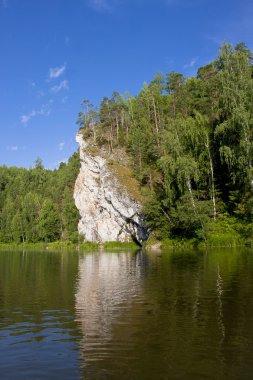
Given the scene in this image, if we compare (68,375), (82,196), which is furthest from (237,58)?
(82,196)

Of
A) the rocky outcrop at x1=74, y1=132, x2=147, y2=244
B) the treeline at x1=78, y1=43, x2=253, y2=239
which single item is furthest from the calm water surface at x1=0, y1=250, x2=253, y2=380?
the rocky outcrop at x1=74, y1=132, x2=147, y2=244

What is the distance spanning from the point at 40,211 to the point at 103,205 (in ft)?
159

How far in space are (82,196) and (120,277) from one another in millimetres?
68260

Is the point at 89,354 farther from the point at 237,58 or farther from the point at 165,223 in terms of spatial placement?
the point at 165,223

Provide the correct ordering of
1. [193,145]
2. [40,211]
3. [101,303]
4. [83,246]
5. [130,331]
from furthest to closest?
[40,211]
[83,246]
[193,145]
[101,303]
[130,331]

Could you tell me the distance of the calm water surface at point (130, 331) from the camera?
8711 mm

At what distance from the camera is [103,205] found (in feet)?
271

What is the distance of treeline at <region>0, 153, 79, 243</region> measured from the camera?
112 metres

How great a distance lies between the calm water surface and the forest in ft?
92.6

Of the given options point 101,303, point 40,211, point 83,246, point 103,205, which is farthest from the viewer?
point 40,211

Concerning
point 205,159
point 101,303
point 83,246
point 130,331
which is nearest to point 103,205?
point 83,246

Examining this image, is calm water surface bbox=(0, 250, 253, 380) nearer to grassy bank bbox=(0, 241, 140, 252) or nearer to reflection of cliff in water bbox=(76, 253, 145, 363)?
reflection of cliff in water bbox=(76, 253, 145, 363)

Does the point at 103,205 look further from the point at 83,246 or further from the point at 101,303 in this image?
the point at 101,303

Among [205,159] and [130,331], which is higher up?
[205,159]
